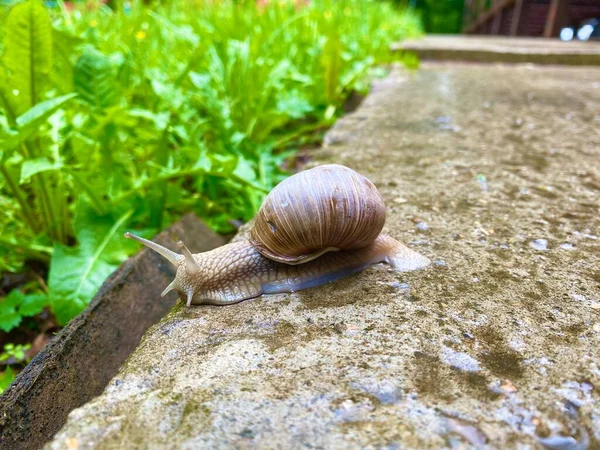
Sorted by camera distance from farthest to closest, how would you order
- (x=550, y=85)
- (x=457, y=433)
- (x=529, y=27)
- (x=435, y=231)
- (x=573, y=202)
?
1. (x=529, y=27)
2. (x=550, y=85)
3. (x=573, y=202)
4. (x=435, y=231)
5. (x=457, y=433)

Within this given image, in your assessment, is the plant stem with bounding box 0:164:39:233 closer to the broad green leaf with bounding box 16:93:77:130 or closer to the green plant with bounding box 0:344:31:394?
the broad green leaf with bounding box 16:93:77:130

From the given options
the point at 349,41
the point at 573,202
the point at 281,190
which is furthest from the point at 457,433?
the point at 349,41

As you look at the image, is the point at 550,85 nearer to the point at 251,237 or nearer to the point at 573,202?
the point at 573,202

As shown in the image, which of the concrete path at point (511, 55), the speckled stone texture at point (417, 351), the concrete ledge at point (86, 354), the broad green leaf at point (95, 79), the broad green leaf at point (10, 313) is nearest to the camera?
the speckled stone texture at point (417, 351)

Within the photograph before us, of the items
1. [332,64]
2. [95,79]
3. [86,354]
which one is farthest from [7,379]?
[332,64]

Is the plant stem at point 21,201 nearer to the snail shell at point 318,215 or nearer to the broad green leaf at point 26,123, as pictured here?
the broad green leaf at point 26,123

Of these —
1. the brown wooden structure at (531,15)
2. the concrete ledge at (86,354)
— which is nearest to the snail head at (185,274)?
the concrete ledge at (86,354)

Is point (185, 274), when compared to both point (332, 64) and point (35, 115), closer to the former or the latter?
point (35, 115)
